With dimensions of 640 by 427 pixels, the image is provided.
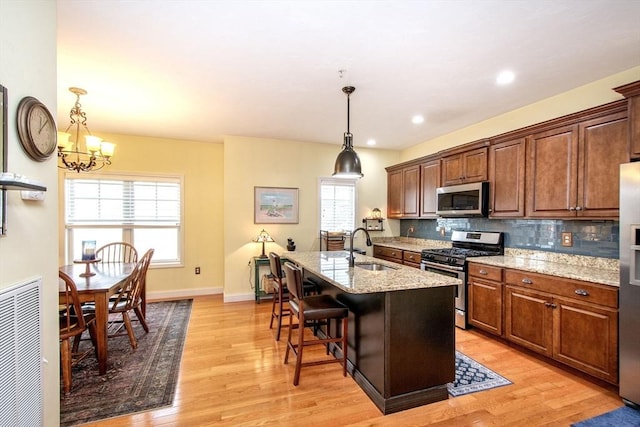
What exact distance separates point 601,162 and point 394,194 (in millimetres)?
3195

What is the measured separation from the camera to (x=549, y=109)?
3.35 m

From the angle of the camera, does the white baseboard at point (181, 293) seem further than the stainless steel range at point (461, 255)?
Yes

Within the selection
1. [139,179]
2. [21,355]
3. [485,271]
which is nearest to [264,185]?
[139,179]

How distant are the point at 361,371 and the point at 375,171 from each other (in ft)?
13.2

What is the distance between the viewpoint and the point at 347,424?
1999 millimetres

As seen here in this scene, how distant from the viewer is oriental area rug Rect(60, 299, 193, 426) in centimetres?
215

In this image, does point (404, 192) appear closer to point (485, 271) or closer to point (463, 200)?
point (463, 200)

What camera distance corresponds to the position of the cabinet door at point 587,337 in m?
2.29

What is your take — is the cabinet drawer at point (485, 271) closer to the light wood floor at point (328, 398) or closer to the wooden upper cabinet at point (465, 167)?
the light wood floor at point (328, 398)

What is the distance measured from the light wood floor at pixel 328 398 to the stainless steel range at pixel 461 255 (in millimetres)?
592

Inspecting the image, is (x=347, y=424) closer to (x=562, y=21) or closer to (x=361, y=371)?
(x=361, y=371)

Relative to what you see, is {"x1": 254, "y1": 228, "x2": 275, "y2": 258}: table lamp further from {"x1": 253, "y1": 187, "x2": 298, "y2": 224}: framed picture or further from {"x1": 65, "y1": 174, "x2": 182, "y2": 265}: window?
{"x1": 65, "y1": 174, "x2": 182, "y2": 265}: window

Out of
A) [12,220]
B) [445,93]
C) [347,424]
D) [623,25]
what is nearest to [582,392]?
[347,424]

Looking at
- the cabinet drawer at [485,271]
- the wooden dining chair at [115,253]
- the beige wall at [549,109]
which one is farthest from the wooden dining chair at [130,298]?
the beige wall at [549,109]
